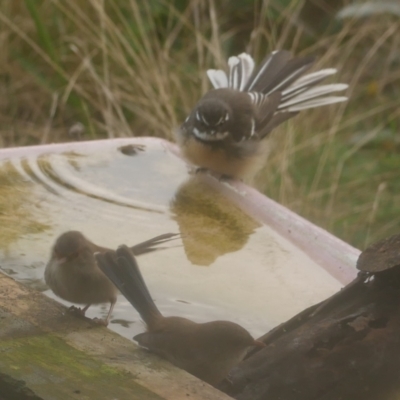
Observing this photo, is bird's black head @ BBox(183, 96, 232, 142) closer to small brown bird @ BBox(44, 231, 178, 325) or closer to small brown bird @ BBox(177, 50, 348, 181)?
small brown bird @ BBox(177, 50, 348, 181)

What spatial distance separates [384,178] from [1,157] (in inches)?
109

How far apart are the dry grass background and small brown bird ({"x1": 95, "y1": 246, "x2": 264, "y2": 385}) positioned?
8.56 feet

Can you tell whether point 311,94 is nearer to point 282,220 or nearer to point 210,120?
point 210,120

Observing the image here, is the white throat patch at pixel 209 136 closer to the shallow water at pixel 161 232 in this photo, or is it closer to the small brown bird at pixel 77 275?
the shallow water at pixel 161 232

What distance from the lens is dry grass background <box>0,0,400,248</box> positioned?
15.9 feet

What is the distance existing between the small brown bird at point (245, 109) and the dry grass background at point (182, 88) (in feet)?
1.23

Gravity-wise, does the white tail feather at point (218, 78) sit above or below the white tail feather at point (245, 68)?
below

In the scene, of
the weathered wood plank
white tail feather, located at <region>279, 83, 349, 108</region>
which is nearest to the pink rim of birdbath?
the weathered wood plank

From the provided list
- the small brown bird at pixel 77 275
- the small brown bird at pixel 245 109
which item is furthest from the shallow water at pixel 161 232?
the small brown bird at pixel 245 109

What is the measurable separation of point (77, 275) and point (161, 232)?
559 mm

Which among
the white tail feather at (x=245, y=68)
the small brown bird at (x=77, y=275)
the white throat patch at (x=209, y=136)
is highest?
the white tail feather at (x=245, y=68)

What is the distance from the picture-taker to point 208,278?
234 cm

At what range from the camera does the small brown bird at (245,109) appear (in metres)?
3.87

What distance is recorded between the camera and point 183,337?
68.9 inches
